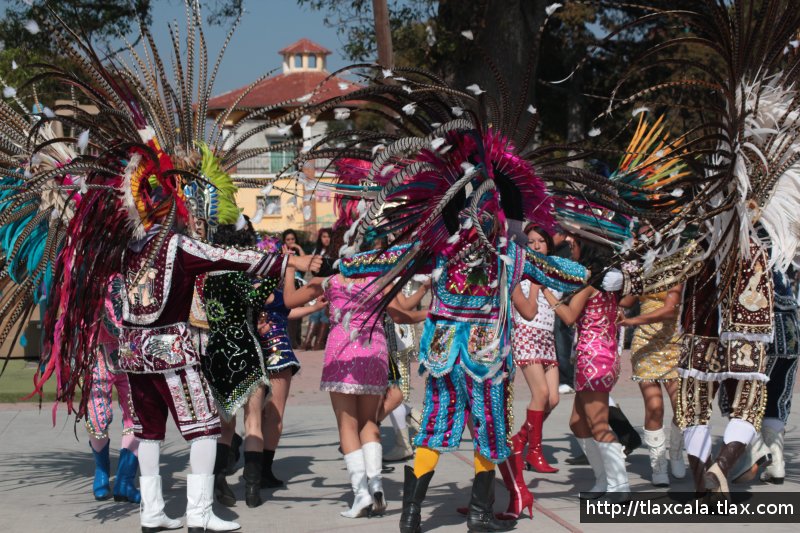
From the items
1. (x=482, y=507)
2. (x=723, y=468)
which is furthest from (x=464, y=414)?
(x=723, y=468)

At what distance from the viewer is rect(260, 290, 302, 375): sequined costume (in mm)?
6684

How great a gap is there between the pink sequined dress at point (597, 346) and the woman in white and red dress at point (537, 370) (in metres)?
0.52

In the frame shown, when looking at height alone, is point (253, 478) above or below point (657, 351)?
below

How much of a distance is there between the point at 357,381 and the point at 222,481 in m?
1.09

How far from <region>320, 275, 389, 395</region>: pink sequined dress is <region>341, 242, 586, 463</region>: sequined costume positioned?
65 centimetres

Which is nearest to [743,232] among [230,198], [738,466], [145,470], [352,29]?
[738,466]

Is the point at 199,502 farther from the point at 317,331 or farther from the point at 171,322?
the point at 317,331

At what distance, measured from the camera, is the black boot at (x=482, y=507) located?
557 centimetres

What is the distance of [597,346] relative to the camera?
654 centimetres

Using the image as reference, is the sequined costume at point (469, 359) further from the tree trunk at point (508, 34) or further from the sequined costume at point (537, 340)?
the tree trunk at point (508, 34)

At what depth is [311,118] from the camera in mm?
5562

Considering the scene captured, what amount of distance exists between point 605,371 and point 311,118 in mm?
2319

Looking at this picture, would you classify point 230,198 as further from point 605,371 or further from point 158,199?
point 605,371

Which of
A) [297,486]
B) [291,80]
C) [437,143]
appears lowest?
[297,486]
